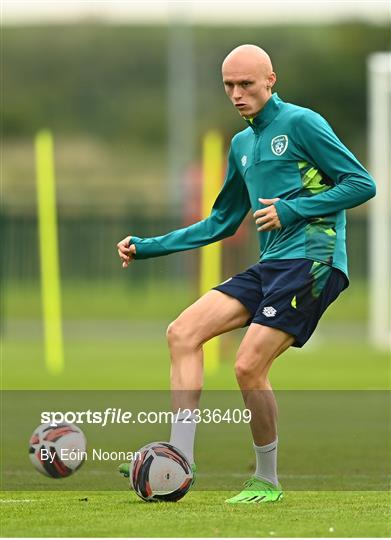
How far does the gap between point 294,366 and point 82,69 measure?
214 feet

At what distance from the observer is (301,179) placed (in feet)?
28.0

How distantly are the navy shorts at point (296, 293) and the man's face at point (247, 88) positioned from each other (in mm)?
879

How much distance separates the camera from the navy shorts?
8.44 metres

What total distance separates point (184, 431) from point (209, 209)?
43.4 feet

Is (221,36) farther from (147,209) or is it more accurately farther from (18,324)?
(18,324)

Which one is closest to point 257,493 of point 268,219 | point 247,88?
point 268,219

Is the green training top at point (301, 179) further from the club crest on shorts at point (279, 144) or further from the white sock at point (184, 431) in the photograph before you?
the white sock at point (184, 431)

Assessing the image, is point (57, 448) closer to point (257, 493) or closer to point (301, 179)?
point (257, 493)

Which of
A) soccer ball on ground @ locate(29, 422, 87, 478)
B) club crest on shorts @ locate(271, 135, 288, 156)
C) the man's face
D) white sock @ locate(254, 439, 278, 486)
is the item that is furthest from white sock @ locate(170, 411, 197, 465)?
the man's face

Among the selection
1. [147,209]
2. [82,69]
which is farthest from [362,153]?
[82,69]

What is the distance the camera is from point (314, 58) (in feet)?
228

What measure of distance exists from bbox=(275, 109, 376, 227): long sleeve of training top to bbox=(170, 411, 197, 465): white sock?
120cm

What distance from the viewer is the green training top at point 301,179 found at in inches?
329

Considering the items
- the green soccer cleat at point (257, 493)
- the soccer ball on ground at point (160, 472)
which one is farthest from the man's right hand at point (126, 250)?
the green soccer cleat at point (257, 493)
